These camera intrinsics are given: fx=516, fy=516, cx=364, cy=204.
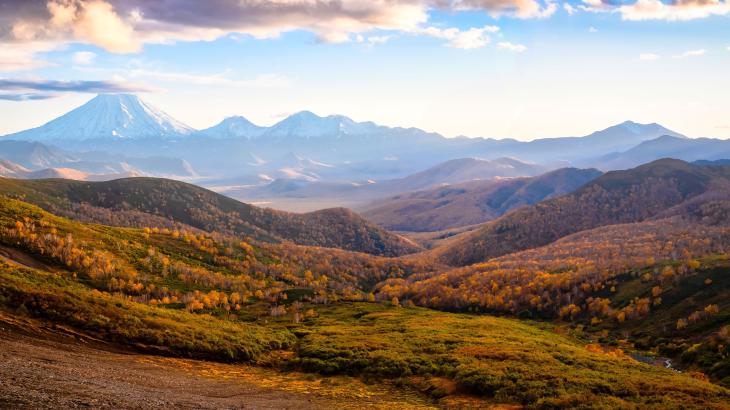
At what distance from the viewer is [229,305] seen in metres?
154

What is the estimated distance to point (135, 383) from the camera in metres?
49.5

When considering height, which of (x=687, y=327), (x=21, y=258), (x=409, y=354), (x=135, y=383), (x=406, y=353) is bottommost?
(x=687, y=327)

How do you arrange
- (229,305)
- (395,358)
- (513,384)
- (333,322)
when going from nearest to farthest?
1. (513,384)
2. (395,358)
3. (333,322)
4. (229,305)

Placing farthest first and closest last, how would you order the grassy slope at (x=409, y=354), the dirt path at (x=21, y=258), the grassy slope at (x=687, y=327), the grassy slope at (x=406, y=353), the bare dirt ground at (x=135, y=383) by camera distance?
the dirt path at (x=21, y=258)
the grassy slope at (x=687, y=327)
the grassy slope at (x=406, y=353)
the grassy slope at (x=409, y=354)
the bare dirt ground at (x=135, y=383)

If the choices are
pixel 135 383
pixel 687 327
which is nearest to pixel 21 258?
pixel 135 383

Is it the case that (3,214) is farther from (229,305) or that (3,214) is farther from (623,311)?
(623,311)

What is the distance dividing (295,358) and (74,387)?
4064cm

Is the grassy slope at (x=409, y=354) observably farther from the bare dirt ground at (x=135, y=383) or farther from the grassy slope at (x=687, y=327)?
the grassy slope at (x=687, y=327)

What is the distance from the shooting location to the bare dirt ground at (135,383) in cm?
4066

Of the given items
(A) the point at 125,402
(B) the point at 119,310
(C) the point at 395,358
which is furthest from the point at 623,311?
(A) the point at 125,402

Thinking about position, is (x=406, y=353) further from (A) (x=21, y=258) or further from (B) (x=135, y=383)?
(A) (x=21, y=258)

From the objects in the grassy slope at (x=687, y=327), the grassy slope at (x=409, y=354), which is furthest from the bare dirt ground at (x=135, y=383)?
the grassy slope at (x=687, y=327)

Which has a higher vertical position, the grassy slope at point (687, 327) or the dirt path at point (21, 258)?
the dirt path at point (21, 258)

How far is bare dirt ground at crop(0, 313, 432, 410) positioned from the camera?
40.7 m
